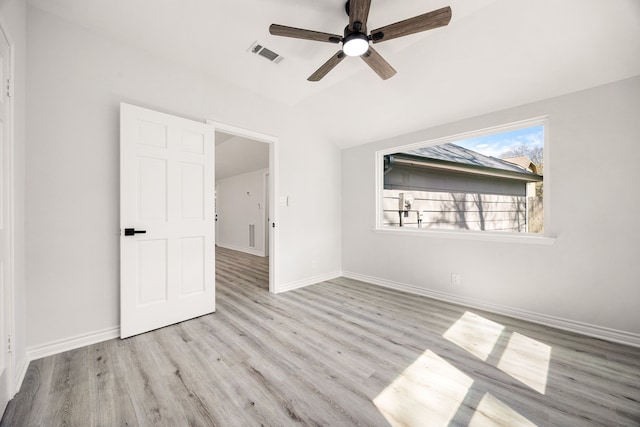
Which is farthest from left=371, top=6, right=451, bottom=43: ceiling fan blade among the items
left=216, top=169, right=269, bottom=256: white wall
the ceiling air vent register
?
left=216, top=169, right=269, bottom=256: white wall

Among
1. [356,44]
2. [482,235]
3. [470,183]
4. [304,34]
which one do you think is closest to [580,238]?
[482,235]

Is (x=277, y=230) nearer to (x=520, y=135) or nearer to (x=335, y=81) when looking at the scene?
(x=335, y=81)

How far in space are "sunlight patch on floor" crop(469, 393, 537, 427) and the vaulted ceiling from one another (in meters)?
2.72

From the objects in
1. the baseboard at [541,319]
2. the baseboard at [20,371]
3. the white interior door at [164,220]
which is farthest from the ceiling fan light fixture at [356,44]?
the baseboard at [20,371]

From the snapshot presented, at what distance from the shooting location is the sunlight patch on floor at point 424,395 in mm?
1392

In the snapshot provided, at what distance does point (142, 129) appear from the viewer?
2.35 meters

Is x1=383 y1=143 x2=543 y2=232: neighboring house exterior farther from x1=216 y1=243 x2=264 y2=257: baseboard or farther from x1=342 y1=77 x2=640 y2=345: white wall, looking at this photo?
x1=216 y1=243 x2=264 y2=257: baseboard

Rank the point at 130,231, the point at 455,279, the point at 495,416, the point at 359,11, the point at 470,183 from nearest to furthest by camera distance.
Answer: the point at 495,416 < the point at 359,11 < the point at 130,231 < the point at 455,279 < the point at 470,183

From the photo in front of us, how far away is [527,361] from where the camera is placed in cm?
189

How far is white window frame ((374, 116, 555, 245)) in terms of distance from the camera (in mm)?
2562

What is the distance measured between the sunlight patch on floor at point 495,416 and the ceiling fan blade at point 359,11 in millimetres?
2506

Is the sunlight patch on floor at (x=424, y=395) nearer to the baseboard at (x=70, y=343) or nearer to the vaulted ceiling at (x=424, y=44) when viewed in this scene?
the baseboard at (x=70, y=343)

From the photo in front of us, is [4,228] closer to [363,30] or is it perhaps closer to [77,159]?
[77,159]

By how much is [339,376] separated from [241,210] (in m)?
6.41
